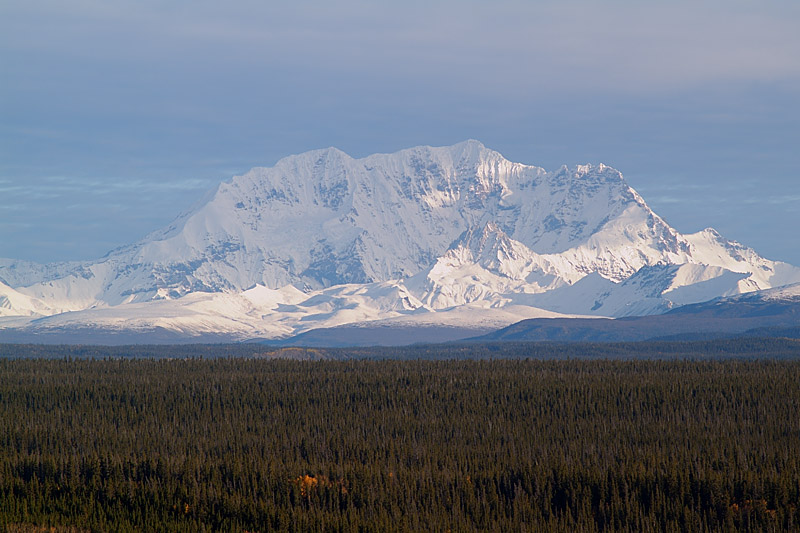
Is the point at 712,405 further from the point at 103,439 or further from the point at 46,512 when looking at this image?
the point at 46,512

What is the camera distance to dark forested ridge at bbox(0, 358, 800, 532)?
54.6m

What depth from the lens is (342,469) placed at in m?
63.9

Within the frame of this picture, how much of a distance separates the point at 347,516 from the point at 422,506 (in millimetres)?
4615

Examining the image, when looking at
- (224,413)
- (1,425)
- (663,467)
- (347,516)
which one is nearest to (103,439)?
(1,425)

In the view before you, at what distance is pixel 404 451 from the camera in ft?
240

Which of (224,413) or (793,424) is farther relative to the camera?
(224,413)

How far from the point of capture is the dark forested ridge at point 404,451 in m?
54.6

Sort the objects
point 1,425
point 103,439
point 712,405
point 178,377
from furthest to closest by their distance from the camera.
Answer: point 178,377 → point 712,405 → point 1,425 → point 103,439

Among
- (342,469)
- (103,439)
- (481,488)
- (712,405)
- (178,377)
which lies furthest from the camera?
(178,377)

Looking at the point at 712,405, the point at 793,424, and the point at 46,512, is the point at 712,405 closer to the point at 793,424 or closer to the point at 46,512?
the point at 793,424

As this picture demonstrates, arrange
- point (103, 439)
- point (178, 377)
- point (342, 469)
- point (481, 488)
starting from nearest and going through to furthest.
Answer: point (481, 488) < point (342, 469) < point (103, 439) < point (178, 377)

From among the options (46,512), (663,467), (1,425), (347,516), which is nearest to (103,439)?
(1,425)

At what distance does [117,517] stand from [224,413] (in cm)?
4453

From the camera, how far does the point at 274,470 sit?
6212cm
